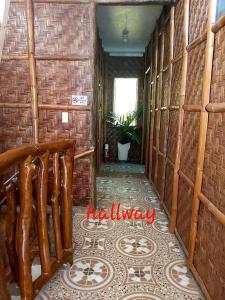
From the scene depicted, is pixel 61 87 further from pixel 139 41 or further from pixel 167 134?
pixel 139 41

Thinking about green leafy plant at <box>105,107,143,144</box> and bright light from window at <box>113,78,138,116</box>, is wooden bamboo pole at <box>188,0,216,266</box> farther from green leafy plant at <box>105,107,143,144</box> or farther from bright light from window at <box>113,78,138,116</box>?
bright light from window at <box>113,78,138,116</box>

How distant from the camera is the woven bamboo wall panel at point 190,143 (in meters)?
1.70

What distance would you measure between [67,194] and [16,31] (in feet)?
6.48

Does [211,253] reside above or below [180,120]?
below

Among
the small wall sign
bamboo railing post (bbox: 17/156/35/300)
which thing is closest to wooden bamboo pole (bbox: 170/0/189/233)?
the small wall sign

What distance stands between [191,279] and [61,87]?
87.5 inches

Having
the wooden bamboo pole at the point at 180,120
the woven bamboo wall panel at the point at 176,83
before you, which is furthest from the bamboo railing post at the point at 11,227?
the woven bamboo wall panel at the point at 176,83

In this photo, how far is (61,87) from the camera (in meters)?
2.60

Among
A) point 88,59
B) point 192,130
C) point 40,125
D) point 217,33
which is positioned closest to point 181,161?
point 192,130

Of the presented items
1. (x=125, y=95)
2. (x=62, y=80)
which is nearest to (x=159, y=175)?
(x=62, y=80)

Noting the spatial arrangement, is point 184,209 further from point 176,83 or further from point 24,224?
point 24,224

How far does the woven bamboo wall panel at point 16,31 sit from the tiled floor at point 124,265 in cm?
198

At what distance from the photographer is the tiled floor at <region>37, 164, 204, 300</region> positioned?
1513 millimetres

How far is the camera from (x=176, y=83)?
2.30 meters
